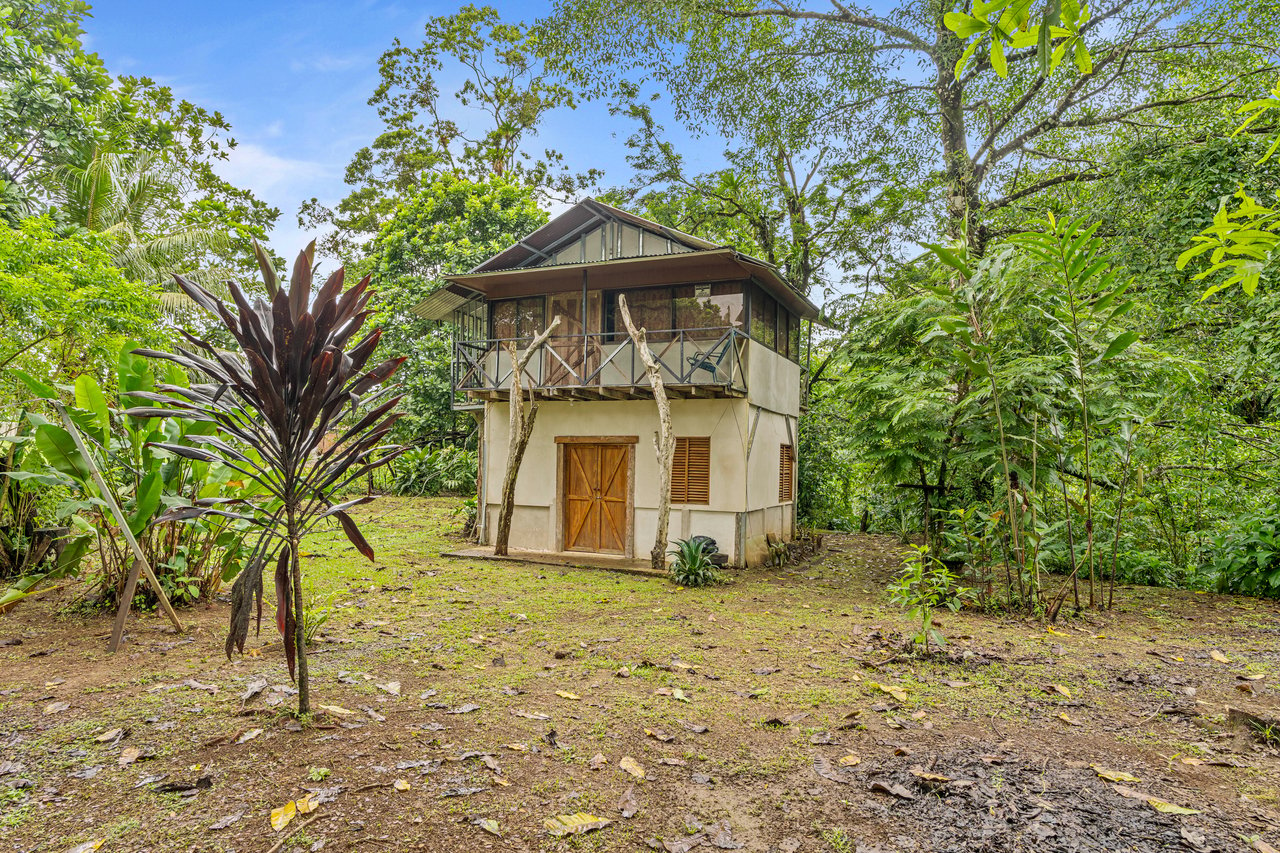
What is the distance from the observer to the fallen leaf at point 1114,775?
3094 mm

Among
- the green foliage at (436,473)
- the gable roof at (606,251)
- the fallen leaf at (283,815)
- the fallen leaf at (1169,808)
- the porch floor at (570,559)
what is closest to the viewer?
the fallen leaf at (283,815)

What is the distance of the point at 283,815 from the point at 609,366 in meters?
9.28

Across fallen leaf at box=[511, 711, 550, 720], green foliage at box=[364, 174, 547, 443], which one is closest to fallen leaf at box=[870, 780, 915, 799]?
fallen leaf at box=[511, 711, 550, 720]

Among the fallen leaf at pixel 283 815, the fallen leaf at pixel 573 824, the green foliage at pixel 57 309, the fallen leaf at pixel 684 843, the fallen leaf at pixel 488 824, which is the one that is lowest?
the fallen leaf at pixel 684 843

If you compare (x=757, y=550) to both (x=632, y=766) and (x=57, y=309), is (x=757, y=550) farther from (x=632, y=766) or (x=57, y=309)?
(x=57, y=309)

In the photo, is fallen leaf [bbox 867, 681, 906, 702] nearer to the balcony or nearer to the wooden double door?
the balcony

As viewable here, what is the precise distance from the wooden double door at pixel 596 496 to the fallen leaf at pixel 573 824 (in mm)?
8683

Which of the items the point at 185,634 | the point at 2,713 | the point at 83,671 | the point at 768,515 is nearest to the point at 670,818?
the point at 2,713

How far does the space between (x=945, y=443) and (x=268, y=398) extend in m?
8.05

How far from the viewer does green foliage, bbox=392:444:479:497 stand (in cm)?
1931

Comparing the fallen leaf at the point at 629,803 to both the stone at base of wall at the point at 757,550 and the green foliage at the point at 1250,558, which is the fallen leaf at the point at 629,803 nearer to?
the stone at base of wall at the point at 757,550

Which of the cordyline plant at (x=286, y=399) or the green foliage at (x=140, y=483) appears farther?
the green foliage at (x=140, y=483)

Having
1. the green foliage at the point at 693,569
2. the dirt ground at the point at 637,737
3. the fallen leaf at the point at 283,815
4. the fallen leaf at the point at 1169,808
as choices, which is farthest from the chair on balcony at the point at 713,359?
the fallen leaf at the point at 283,815

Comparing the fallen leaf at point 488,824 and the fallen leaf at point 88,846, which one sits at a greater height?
the fallen leaf at point 88,846
